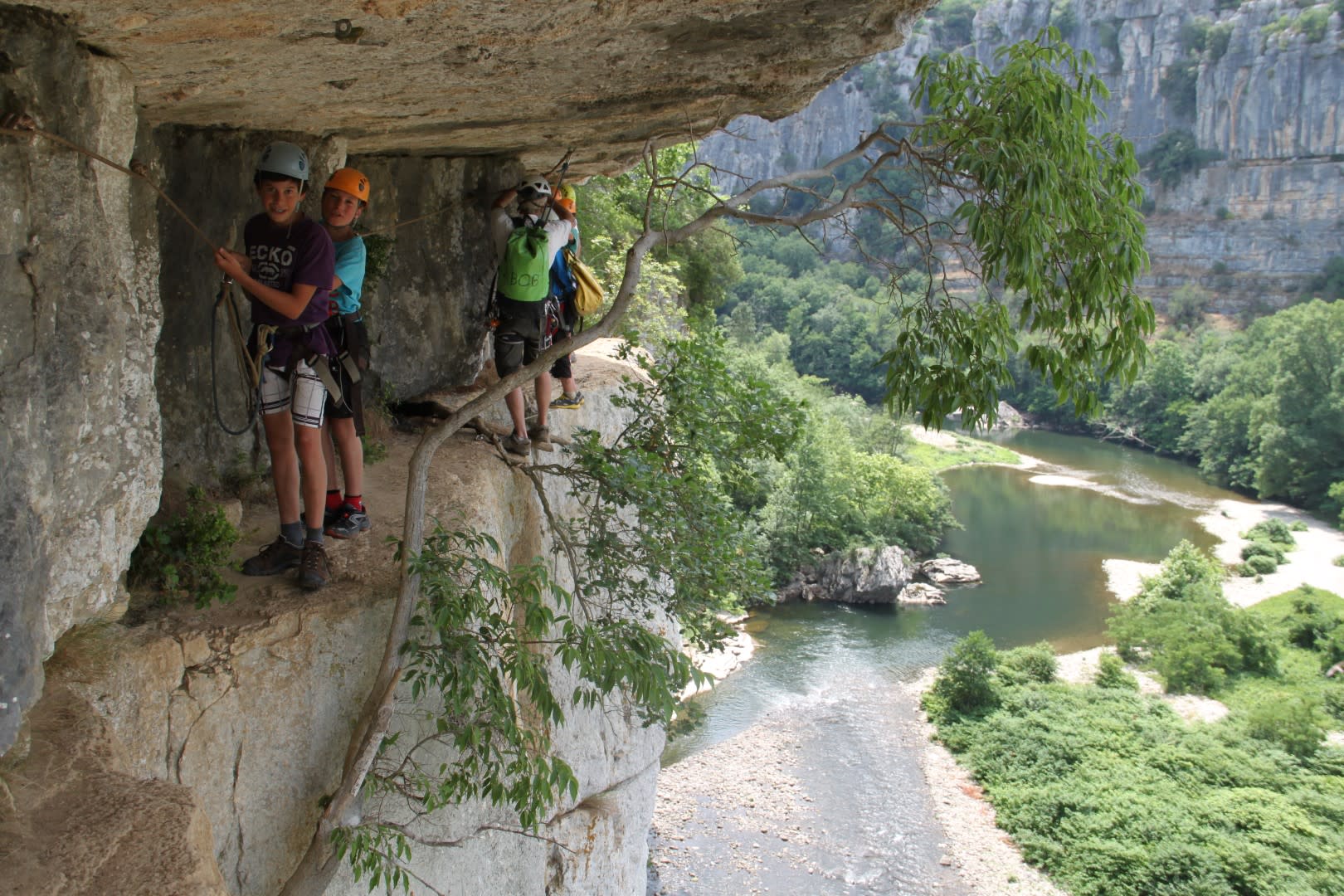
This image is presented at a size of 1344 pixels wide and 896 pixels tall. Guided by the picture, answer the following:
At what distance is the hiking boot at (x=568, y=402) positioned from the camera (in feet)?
24.7

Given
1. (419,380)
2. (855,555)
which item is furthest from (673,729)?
(419,380)

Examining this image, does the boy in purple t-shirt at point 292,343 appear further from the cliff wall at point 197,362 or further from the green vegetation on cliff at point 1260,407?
the green vegetation on cliff at point 1260,407

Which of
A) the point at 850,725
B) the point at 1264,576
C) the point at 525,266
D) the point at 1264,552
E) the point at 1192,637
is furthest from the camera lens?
the point at 1264,552

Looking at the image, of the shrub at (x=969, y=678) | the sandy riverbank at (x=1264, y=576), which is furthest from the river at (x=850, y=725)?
the shrub at (x=969, y=678)

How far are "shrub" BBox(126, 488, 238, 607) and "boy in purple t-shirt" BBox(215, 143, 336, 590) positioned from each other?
0.20 m

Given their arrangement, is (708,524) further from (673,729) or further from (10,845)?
(673,729)

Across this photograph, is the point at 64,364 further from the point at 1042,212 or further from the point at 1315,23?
the point at 1315,23

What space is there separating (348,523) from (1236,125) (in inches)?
3065

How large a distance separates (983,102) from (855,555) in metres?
23.6

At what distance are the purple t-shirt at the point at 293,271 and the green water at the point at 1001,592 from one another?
14.7 m

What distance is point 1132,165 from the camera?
189 inches

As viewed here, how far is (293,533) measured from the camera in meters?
4.71

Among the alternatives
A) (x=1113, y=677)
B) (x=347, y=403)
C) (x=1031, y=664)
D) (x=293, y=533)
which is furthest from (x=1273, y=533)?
(x=293, y=533)

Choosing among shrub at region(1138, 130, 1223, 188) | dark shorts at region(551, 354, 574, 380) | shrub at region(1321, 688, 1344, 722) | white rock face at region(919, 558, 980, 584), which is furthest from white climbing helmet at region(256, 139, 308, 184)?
shrub at region(1138, 130, 1223, 188)
